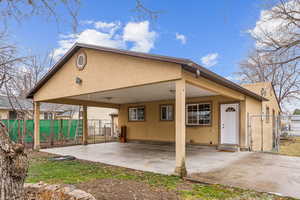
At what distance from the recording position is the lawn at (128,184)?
4.31 meters

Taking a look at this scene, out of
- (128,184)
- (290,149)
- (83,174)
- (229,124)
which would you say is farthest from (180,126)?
(290,149)

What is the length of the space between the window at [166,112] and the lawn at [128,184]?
258 inches

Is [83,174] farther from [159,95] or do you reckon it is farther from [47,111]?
[47,111]

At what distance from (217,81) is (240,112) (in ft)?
12.0

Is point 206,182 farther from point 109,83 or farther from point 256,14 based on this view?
point 256,14

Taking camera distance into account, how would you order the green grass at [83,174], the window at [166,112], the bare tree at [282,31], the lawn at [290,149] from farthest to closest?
1. the bare tree at [282,31]
2. the window at [166,112]
3. the lawn at [290,149]
4. the green grass at [83,174]

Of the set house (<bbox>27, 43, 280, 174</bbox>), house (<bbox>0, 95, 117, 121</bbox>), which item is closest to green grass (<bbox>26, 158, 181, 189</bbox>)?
house (<bbox>27, 43, 280, 174</bbox>)

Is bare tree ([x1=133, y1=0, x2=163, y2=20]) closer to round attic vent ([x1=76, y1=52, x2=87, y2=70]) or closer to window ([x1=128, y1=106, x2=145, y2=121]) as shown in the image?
round attic vent ([x1=76, y1=52, x2=87, y2=70])

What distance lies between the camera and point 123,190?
180 inches

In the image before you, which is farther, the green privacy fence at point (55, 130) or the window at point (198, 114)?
the green privacy fence at point (55, 130)

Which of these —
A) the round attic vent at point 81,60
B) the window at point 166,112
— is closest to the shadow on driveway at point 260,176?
the window at point 166,112

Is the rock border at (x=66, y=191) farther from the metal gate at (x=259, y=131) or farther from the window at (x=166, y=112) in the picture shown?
the window at (x=166, y=112)

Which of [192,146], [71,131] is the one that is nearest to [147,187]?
[192,146]

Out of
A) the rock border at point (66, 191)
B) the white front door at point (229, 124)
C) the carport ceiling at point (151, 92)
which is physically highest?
the carport ceiling at point (151, 92)
